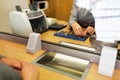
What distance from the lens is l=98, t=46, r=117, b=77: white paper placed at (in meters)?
0.58

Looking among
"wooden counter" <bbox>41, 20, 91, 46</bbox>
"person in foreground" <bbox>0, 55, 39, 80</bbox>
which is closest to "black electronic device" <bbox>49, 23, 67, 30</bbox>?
"wooden counter" <bbox>41, 20, 91, 46</bbox>

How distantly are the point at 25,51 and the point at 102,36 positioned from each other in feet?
1.47

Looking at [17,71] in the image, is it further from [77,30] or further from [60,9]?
[60,9]

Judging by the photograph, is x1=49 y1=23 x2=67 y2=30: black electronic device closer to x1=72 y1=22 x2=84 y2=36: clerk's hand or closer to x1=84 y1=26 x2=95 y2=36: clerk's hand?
x1=72 y1=22 x2=84 y2=36: clerk's hand

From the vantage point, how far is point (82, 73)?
67 cm

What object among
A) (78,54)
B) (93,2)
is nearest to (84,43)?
(78,54)

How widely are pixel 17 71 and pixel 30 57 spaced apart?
0.17 meters

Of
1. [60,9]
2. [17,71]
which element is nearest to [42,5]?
[60,9]

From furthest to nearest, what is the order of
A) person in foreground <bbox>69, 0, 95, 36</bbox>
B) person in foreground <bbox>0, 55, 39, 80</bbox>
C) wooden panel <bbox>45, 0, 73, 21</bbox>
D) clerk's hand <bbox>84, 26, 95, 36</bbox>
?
wooden panel <bbox>45, 0, 73, 21</bbox>, person in foreground <bbox>69, 0, 95, 36</bbox>, clerk's hand <bbox>84, 26, 95, 36</bbox>, person in foreground <bbox>0, 55, 39, 80</bbox>

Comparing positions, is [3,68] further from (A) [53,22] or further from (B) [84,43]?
(A) [53,22]

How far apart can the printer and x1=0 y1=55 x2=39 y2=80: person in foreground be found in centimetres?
29

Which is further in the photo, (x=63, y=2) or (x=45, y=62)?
(x=63, y=2)

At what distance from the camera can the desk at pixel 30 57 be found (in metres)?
0.61

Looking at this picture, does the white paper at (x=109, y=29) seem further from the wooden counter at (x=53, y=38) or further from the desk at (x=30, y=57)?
the wooden counter at (x=53, y=38)
